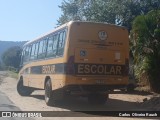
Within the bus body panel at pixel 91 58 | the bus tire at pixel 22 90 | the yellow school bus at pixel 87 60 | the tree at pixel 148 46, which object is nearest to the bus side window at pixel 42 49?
the yellow school bus at pixel 87 60

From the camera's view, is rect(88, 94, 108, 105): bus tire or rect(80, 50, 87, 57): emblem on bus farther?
rect(88, 94, 108, 105): bus tire

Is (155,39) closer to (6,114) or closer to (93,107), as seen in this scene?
(93,107)

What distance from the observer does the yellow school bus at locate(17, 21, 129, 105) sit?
1355cm

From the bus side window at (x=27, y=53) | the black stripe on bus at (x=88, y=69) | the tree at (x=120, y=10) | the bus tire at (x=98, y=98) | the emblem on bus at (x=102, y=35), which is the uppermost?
the tree at (x=120, y=10)

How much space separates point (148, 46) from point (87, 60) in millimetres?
7547

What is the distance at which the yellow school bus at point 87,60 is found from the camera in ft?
44.5

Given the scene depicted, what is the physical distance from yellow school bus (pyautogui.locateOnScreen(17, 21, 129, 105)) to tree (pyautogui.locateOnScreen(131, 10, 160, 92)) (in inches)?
221

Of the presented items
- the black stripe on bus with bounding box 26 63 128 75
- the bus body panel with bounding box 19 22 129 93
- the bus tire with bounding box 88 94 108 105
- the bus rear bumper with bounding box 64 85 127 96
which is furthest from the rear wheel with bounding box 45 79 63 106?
the bus tire with bounding box 88 94 108 105

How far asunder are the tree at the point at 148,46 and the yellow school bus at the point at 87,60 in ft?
18.4

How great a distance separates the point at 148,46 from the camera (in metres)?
20.3

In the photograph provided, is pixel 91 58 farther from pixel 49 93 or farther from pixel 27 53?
pixel 27 53

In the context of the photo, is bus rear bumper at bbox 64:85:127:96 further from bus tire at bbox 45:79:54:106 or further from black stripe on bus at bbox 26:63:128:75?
bus tire at bbox 45:79:54:106

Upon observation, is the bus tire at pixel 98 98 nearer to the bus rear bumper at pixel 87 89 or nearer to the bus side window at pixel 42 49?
the bus rear bumper at pixel 87 89

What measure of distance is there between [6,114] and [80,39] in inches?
154
